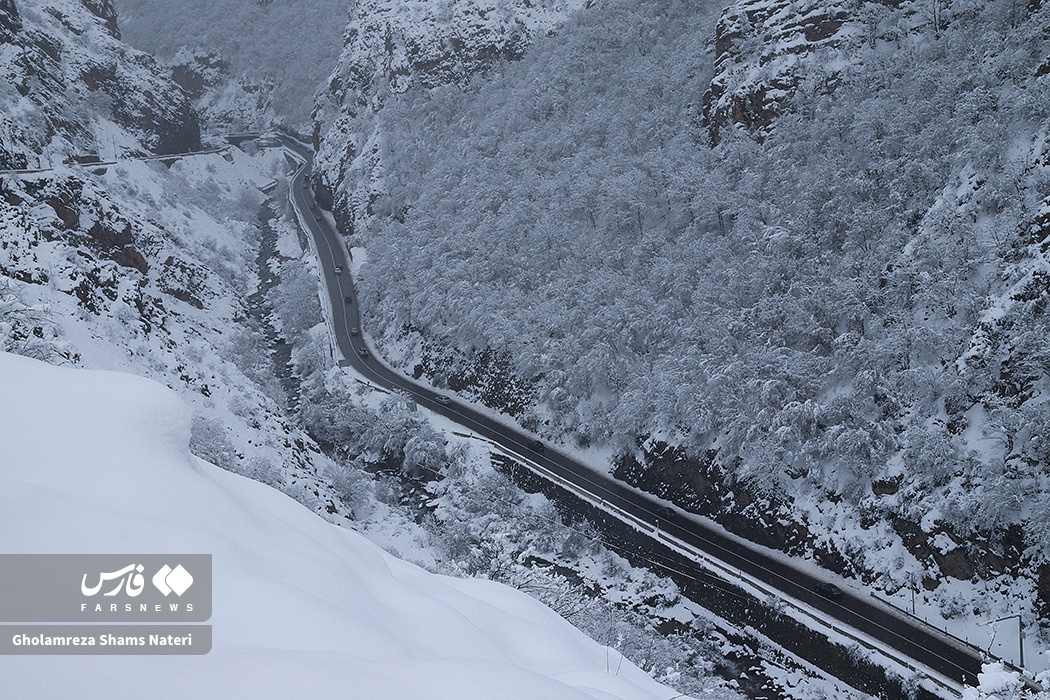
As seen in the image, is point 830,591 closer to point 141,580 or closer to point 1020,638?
point 1020,638

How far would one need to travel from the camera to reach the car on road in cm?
3134

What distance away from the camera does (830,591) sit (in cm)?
3141

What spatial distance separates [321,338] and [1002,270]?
5119 cm

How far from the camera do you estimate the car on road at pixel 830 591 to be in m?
31.3

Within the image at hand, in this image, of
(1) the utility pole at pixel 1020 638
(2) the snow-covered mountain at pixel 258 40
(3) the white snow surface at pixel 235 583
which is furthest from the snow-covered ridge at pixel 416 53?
(3) the white snow surface at pixel 235 583

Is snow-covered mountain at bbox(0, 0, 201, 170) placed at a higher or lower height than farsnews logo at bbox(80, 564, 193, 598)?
higher

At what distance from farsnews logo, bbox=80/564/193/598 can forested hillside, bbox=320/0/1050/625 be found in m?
30.5

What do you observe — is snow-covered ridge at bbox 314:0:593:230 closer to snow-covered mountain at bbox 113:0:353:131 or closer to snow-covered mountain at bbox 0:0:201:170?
snow-covered mountain at bbox 0:0:201:170

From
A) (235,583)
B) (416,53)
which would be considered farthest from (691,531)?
(416,53)

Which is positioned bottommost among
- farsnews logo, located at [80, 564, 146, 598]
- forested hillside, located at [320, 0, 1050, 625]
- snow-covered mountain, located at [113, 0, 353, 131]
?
farsnews logo, located at [80, 564, 146, 598]

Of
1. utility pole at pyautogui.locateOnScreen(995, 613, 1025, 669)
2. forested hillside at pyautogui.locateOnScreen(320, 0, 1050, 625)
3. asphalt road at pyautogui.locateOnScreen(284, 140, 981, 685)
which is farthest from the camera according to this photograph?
forested hillside at pyautogui.locateOnScreen(320, 0, 1050, 625)

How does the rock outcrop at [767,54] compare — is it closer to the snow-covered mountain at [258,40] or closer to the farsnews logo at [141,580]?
the farsnews logo at [141,580]

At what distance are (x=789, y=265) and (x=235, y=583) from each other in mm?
38560

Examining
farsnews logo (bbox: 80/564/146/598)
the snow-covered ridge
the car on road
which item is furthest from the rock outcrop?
farsnews logo (bbox: 80/564/146/598)
